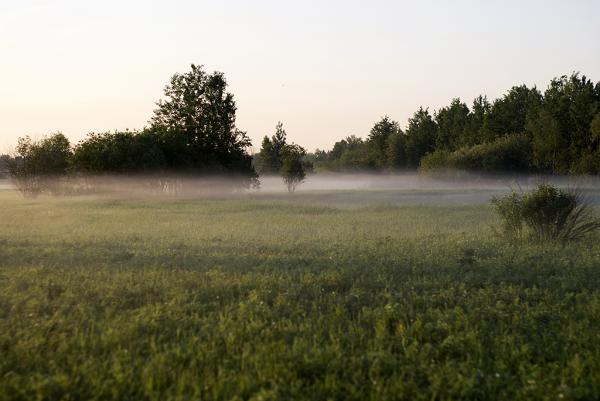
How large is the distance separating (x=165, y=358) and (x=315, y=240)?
10672 millimetres

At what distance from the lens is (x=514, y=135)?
84.4 m

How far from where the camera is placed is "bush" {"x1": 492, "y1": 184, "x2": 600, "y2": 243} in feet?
50.2

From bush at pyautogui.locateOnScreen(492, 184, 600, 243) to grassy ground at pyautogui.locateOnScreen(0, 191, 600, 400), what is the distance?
1285 mm

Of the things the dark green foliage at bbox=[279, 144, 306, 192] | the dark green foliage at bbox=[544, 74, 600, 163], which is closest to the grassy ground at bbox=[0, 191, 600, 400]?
the dark green foliage at bbox=[279, 144, 306, 192]

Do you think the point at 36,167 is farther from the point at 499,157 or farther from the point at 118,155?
the point at 499,157

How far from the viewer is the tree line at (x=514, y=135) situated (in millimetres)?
70625

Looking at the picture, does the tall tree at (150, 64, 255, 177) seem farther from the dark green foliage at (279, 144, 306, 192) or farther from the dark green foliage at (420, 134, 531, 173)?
the dark green foliage at (420, 134, 531, 173)

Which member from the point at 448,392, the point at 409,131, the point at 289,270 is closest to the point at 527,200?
the point at 289,270

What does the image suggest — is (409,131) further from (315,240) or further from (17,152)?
(315,240)

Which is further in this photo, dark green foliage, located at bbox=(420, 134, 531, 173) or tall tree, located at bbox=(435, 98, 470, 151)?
tall tree, located at bbox=(435, 98, 470, 151)

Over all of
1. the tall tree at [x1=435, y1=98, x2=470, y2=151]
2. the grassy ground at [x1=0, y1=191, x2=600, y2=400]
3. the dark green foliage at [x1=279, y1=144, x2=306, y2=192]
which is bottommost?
the grassy ground at [x1=0, y1=191, x2=600, y2=400]

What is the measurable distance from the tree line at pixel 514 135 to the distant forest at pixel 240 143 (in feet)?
0.49

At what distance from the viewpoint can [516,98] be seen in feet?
317

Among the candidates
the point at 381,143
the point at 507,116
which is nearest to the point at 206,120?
the point at 507,116
